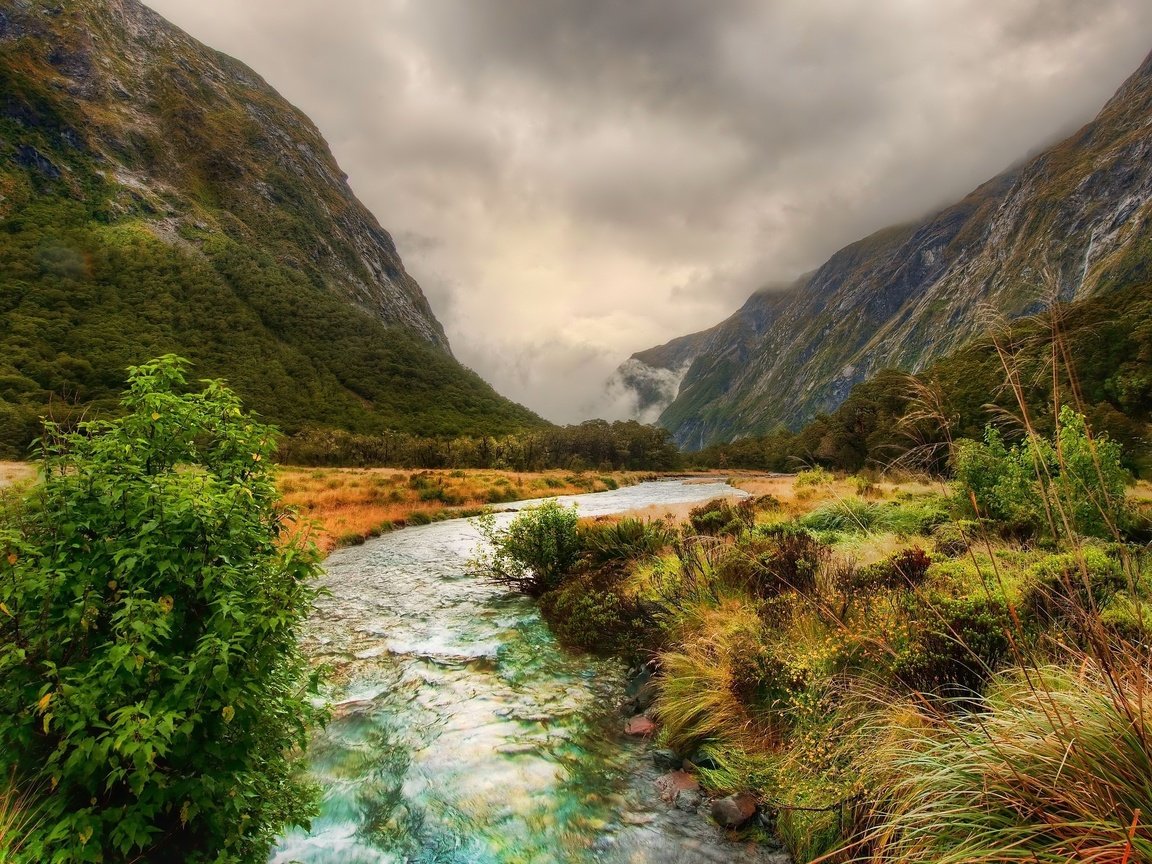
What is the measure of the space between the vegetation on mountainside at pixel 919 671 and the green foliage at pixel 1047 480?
82 mm

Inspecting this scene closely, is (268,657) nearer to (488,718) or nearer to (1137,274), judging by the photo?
(488,718)

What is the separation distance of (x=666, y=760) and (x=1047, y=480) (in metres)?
10.1

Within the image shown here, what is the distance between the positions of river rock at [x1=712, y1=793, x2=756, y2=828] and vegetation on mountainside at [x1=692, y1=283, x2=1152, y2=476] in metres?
3.37

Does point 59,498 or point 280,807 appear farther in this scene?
point 280,807

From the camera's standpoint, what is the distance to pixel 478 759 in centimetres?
645

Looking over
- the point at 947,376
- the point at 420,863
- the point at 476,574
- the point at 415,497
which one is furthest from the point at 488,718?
the point at 947,376

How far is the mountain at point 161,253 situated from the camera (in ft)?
247

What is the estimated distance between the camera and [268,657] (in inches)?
142

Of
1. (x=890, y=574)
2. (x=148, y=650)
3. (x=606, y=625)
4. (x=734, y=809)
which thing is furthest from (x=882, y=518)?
(x=148, y=650)

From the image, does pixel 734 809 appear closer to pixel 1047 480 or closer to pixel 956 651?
pixel 956 651

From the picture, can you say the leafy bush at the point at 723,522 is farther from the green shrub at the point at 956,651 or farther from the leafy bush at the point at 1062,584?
the green shrub at the point at 956,651

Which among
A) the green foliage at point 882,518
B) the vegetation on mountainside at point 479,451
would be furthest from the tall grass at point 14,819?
the vegetation on mountainside at point 479,451

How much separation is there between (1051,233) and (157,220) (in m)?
243

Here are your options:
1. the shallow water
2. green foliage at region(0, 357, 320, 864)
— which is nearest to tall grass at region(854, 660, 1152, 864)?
the shallow water
